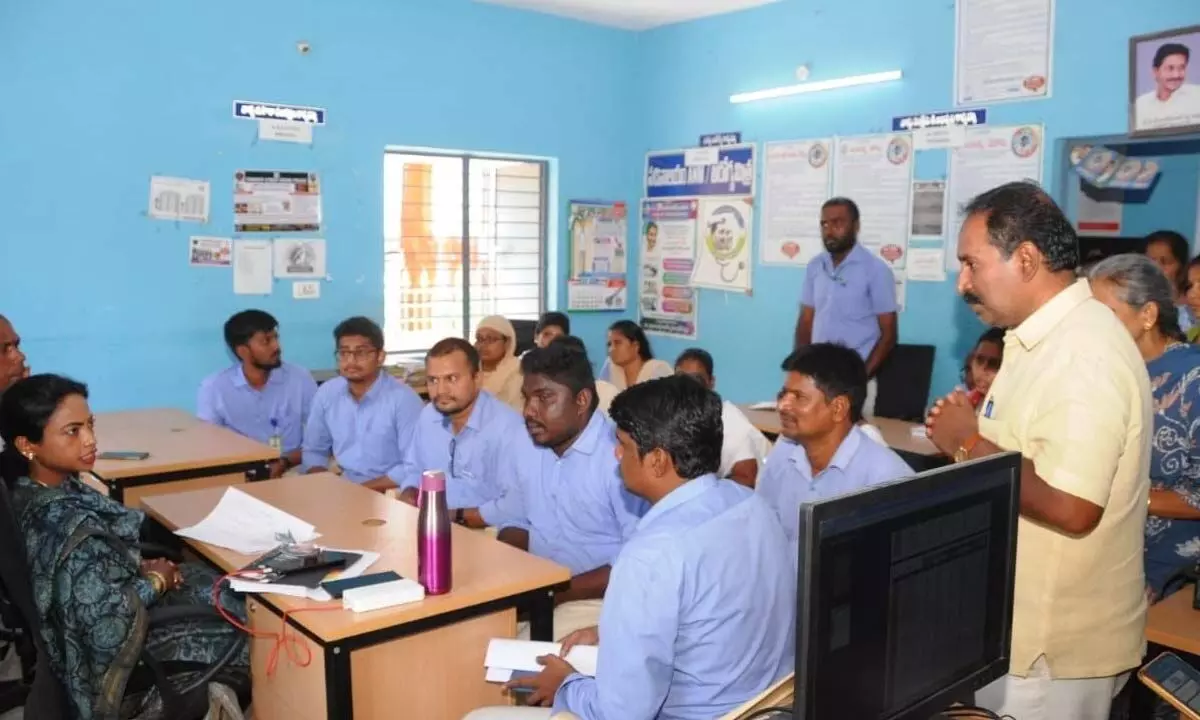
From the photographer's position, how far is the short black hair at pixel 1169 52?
13.4 ft

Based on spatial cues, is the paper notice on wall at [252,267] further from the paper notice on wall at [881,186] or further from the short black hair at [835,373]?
the short black hair at [835,373]

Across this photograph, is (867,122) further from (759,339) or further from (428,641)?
(428,641)

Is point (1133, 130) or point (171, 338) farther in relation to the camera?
point (171, 338)

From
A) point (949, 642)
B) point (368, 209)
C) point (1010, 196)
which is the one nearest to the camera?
point (949, 642)

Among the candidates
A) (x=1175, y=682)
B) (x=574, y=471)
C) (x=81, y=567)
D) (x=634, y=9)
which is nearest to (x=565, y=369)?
(x=574, y=471)

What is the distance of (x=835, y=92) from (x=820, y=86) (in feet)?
0.31

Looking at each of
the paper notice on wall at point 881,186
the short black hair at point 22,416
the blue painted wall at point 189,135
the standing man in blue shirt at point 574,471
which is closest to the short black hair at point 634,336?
the paper notice on wall at point 881,186

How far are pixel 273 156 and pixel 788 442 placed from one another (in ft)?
12.4

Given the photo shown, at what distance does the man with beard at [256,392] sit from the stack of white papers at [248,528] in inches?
64.1

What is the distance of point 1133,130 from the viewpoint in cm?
429

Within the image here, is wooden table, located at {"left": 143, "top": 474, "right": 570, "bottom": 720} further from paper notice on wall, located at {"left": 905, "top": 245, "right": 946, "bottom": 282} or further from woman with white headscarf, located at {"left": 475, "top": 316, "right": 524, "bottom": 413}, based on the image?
paper notice on wall, located at {"left": 905, "top": 245, "right": 946, "bottom": 282}

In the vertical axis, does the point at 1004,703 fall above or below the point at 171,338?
below

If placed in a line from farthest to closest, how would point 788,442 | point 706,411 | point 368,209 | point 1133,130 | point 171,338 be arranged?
point 368,209 < point 171,338 < point 1133,130 < point 788,442 < point 706,411

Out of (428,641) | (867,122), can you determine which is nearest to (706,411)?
(428,641)
